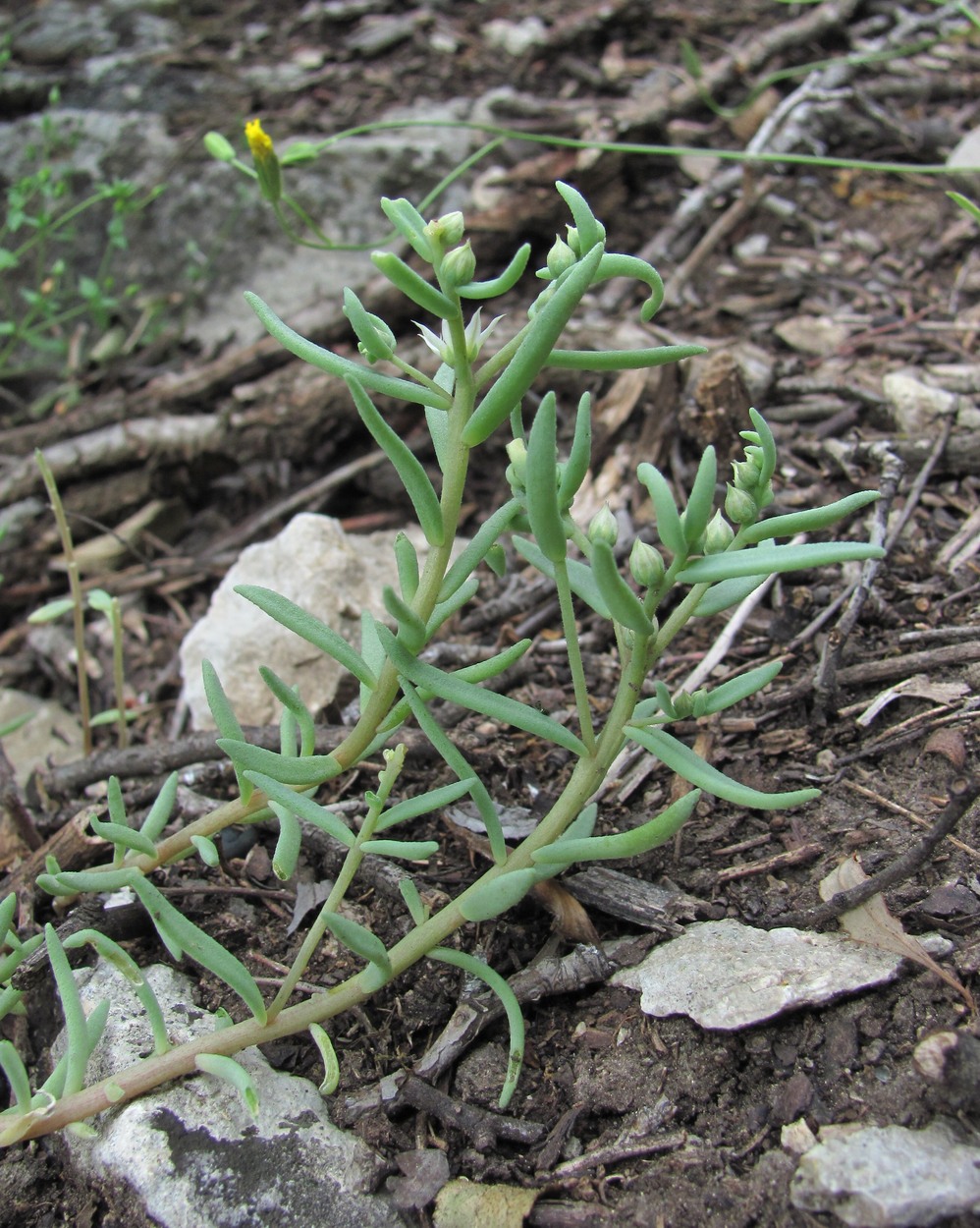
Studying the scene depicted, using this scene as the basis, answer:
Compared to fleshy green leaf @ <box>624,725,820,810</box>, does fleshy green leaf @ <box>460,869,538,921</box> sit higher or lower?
lower

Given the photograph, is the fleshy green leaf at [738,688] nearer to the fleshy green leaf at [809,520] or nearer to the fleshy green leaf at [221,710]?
the fleshy green leaf at [809,520]

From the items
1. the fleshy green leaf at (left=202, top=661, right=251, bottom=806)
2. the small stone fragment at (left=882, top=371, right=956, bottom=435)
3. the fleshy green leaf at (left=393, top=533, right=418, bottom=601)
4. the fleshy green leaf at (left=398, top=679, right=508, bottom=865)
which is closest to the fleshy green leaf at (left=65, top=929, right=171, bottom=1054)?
the fleshy green leaf at (left=202, top=661, right=251, bottom=806)

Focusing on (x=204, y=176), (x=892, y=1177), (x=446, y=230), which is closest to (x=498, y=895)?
(x=892, y=1177)

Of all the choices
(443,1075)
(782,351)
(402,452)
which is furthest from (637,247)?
(443,1075)

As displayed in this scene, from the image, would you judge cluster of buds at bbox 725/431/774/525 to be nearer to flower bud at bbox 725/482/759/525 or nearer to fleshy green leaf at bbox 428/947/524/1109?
flower bud at bbox 725/482/759/525

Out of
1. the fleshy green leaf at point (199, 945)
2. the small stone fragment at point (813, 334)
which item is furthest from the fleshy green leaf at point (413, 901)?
the small stone fragment at point (813, 334)

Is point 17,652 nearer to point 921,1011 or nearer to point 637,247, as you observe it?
point 637,247
